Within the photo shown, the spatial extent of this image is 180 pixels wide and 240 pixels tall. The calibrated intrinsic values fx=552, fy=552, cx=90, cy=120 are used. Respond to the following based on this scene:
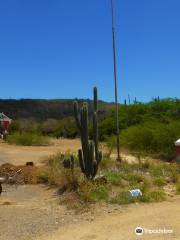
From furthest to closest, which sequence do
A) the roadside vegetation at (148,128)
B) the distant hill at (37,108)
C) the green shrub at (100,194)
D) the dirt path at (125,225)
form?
the distant hill at (37,108)
the roadside vegetation at (148,128)
the green shrub at (100,194)
the dirt path at (125,225)

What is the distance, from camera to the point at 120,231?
928cm

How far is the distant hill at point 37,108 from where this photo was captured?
85625mm

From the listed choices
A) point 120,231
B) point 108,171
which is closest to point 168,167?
point 108,171

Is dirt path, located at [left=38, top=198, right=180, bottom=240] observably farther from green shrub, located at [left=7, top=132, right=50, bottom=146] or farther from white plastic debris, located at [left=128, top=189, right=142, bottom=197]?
green shrub, located at [left=7, top=132, right=50, bottom=146]

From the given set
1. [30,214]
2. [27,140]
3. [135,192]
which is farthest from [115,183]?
[27,140]

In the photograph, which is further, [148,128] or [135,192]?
[148,128]

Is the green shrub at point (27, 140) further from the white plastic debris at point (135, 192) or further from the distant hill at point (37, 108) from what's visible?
the distant hill at point (37, 108)

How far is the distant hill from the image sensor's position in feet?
281

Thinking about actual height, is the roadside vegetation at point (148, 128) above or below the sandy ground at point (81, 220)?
above

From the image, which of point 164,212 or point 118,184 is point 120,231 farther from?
point 118,184

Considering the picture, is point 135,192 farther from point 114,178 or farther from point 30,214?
point 30,214

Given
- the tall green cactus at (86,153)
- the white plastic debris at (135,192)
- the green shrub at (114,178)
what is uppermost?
the tall green cactus at (86,153)

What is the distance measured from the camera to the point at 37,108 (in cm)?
8956

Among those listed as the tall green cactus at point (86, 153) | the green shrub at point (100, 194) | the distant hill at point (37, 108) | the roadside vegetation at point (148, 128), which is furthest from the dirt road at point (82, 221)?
the distant hill at point (37, 108)
